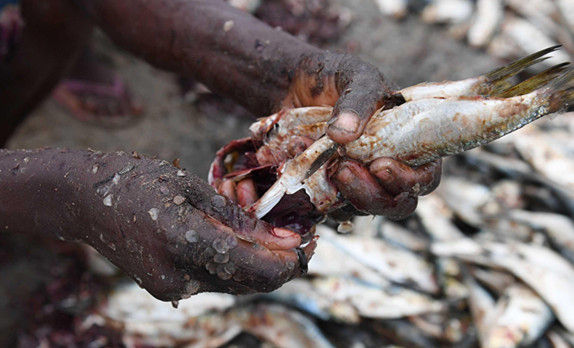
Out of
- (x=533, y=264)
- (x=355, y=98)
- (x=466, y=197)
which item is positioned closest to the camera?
(x=355, y=98)

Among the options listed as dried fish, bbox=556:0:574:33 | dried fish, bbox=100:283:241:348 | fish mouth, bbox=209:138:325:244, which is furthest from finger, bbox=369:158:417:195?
dried fish, bbox=556:0:574:33

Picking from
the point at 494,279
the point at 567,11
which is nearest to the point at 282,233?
the point at 494,279

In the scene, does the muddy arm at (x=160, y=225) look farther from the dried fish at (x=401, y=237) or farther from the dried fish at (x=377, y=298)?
the dried fish at (x=401, y=237)

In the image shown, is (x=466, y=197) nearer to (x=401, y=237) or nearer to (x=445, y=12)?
(x=401, y=237)

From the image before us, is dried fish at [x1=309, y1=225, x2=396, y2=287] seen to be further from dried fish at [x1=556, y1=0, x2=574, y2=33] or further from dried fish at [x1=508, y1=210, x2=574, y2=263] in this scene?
dried fish at [x1=556, y1=0, x2=574, y2=33]

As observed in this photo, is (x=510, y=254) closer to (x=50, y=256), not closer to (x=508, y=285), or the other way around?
(x=508, y=285)

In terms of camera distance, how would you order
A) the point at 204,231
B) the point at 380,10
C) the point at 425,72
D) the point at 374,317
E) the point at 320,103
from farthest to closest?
the point at 380,10, the point at 425,72, the point at 374,317, the point at 320,103, the point at 204,231

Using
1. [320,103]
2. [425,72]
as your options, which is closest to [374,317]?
[320,103]
